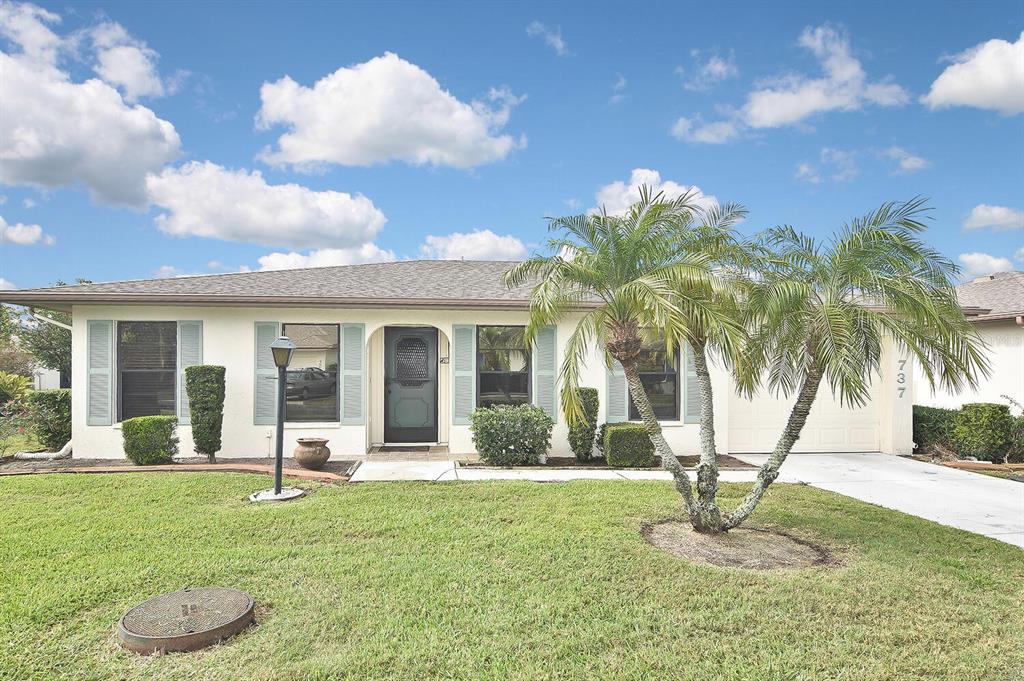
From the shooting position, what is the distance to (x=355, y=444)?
9.46 meters

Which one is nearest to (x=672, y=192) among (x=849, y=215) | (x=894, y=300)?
(x=849, y=215)

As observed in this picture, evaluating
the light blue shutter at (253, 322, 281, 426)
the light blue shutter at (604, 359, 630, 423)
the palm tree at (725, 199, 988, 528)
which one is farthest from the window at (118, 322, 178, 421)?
the palm tree at (725, 199, 988, 528)

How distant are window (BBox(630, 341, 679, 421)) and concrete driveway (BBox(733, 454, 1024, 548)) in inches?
61.5

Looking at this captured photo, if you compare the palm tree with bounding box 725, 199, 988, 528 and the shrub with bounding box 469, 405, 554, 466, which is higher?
the palm tree with bounding box 725, 199, 988, 528

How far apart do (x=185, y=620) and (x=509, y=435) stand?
19.2ft

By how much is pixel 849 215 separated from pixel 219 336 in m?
8.98

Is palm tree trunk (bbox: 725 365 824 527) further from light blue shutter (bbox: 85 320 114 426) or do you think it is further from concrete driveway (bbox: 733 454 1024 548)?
light blue shutter (bbox: 85 320 114 426)

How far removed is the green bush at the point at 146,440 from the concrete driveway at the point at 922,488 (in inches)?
364

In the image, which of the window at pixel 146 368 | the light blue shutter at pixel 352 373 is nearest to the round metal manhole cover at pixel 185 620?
the light blue shutter at pixel 352 373

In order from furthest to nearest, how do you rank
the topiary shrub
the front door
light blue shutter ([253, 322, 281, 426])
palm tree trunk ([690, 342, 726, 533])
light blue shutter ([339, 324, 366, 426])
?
the front door
light blue shutter ([339, 324, 366, 426])
light blue shutter ([253, 322, 281, 426])
the topiary shrub
palm tree trunk ([690, 342, 726, 533])

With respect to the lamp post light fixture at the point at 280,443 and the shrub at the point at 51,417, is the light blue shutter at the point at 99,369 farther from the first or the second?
the lamp post light fixture at the point at 280,443

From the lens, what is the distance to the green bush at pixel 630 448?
29.0 feet

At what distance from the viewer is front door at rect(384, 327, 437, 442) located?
10305 mm

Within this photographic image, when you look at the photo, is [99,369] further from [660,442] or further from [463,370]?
[660,442]
